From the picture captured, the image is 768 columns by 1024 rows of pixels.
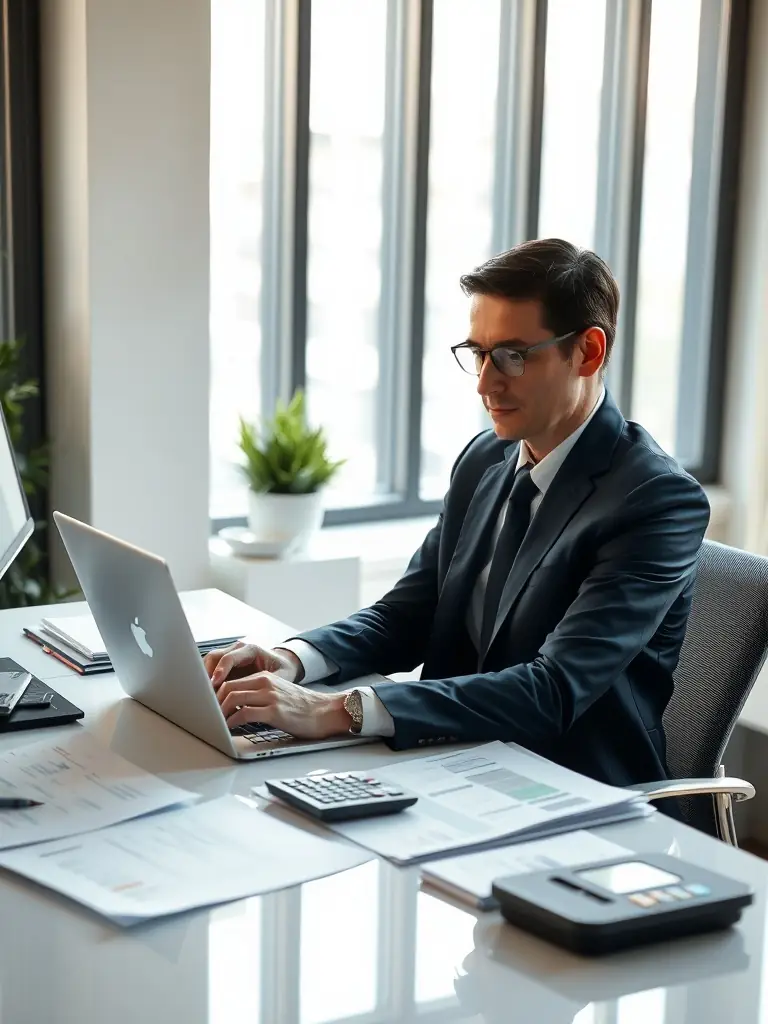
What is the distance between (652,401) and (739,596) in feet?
9.40

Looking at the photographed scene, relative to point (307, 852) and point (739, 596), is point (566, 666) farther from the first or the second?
point (307, 852)

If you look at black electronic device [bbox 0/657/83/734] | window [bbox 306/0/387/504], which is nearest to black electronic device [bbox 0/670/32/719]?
black electronic device [bbox 0/657/83/734]

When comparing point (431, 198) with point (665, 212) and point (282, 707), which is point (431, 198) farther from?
point (282, 707)

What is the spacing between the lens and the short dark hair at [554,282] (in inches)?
80.4

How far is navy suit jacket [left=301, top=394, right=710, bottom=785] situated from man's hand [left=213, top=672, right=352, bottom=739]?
0.07m

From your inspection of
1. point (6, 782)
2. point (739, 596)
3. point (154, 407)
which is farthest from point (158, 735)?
point (154, 407)

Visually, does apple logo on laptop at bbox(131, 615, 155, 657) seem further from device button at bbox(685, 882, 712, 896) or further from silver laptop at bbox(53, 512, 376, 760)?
device button at bbox(685, 882, 712, 896)

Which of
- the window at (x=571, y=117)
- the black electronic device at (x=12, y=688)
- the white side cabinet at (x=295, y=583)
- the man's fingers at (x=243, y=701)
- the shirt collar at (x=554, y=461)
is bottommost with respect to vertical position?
the white side cabinet at (x=295, y=583)

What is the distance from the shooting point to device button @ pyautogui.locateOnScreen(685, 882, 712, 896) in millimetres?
→ 1254

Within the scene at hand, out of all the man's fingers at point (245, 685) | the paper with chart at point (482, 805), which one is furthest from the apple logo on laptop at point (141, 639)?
the paper with chart at point (482, 805)

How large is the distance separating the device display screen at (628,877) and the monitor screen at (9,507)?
1037 mm

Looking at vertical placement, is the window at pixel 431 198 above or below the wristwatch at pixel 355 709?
above

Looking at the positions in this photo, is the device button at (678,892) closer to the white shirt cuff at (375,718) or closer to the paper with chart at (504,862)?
the paper with chart at (504,862)

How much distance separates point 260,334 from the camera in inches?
160
